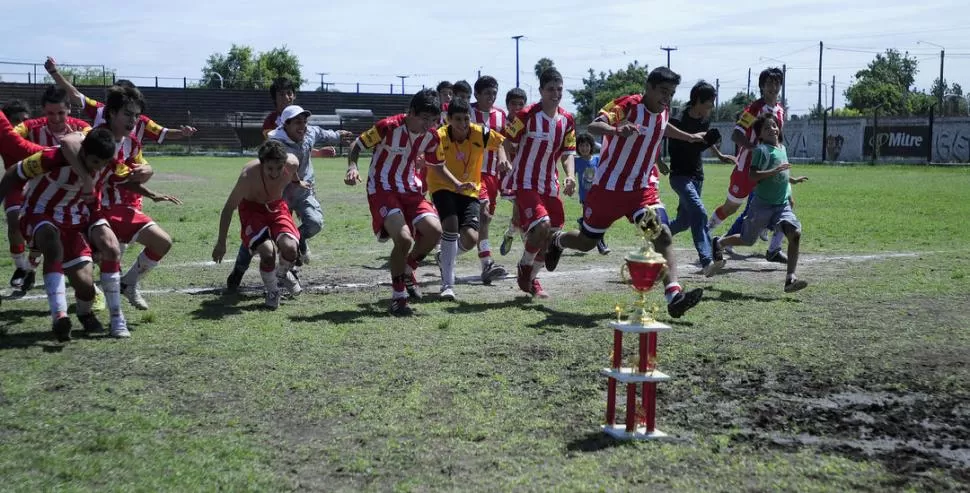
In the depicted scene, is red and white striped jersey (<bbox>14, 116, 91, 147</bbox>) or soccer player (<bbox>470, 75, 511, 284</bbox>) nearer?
red and white striped jersey (<bbox>14, 116, 91, 147</bbox>)

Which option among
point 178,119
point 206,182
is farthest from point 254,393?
point 178,119

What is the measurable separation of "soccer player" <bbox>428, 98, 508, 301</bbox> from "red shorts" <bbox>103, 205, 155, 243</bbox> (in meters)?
2.77

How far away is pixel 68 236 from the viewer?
7660 mm

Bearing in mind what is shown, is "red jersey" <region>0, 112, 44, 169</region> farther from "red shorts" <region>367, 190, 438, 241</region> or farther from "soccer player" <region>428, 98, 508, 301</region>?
"soccer player" <region>428, 98, 508, 301</region>

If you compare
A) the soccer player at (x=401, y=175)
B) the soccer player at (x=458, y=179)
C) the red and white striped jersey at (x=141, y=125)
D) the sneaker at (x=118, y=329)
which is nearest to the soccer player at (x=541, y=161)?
the soccer player at (x=458, y=179)

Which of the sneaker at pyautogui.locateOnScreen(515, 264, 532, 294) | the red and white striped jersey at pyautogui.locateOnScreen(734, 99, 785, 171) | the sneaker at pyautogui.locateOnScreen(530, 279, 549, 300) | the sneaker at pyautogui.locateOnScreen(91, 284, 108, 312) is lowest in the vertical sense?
the sneaker at pyautogui.locateOnScreen(91, 284, 108, 312)

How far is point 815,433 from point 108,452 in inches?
137

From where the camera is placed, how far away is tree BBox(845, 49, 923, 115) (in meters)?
87.5

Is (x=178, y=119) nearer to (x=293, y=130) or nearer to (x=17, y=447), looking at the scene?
(x=293, y=130)

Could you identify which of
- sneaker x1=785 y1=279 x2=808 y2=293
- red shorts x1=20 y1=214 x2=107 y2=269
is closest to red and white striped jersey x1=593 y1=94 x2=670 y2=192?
sneaker x1=785 y1=279 x2=808 y2=293

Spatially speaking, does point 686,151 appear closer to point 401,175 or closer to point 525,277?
point 525,277

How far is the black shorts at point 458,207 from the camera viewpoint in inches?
396

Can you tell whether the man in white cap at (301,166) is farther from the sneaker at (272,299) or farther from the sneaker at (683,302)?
the sneaker at (683,302)

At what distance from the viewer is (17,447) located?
4859mm
